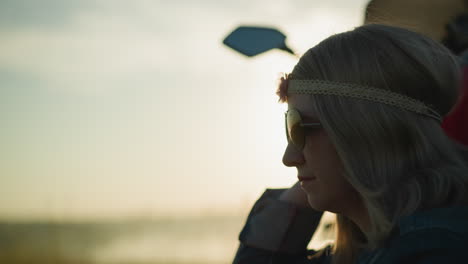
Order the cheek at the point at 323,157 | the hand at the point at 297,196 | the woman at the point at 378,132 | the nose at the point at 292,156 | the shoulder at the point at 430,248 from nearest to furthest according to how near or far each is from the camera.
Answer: the shoulder at the point at 430,248, the woman at the point at 378,132, the cheek at the point at 323,157, the nose at the point at 292,156, the hand at the point at 297,196

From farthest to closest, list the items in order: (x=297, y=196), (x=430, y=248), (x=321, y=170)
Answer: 1. (x=297, y=196)
2. (x=321, y=170)
3. (x=430, y=248)

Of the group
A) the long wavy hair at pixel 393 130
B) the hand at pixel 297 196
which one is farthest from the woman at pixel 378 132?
the hand at pixel 297 196

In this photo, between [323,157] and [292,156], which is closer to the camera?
[323,157]

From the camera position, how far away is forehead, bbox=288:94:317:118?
2.35m

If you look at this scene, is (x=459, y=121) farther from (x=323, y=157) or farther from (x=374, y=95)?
(x=323, y=157)

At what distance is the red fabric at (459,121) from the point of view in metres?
2.37

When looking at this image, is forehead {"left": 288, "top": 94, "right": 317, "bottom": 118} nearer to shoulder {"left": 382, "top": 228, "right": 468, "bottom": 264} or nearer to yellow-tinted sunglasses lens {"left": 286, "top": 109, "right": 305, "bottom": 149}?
yellow-tinted sunglasses lens {"left": 286, "top": 109, "right": 305, "bottom": 149}

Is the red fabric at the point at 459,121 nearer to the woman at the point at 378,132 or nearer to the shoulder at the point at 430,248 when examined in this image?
the woman at the point at 378,132

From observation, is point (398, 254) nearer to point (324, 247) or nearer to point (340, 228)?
point (340, 228)

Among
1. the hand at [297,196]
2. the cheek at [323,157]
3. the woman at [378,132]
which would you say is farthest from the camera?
the hand at [297,196]

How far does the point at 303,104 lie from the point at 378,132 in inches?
11.7

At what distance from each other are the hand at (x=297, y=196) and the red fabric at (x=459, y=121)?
0.75 meters

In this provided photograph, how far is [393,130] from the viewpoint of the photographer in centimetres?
223

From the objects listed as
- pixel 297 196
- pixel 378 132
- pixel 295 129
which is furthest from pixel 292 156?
pixel 297 196
